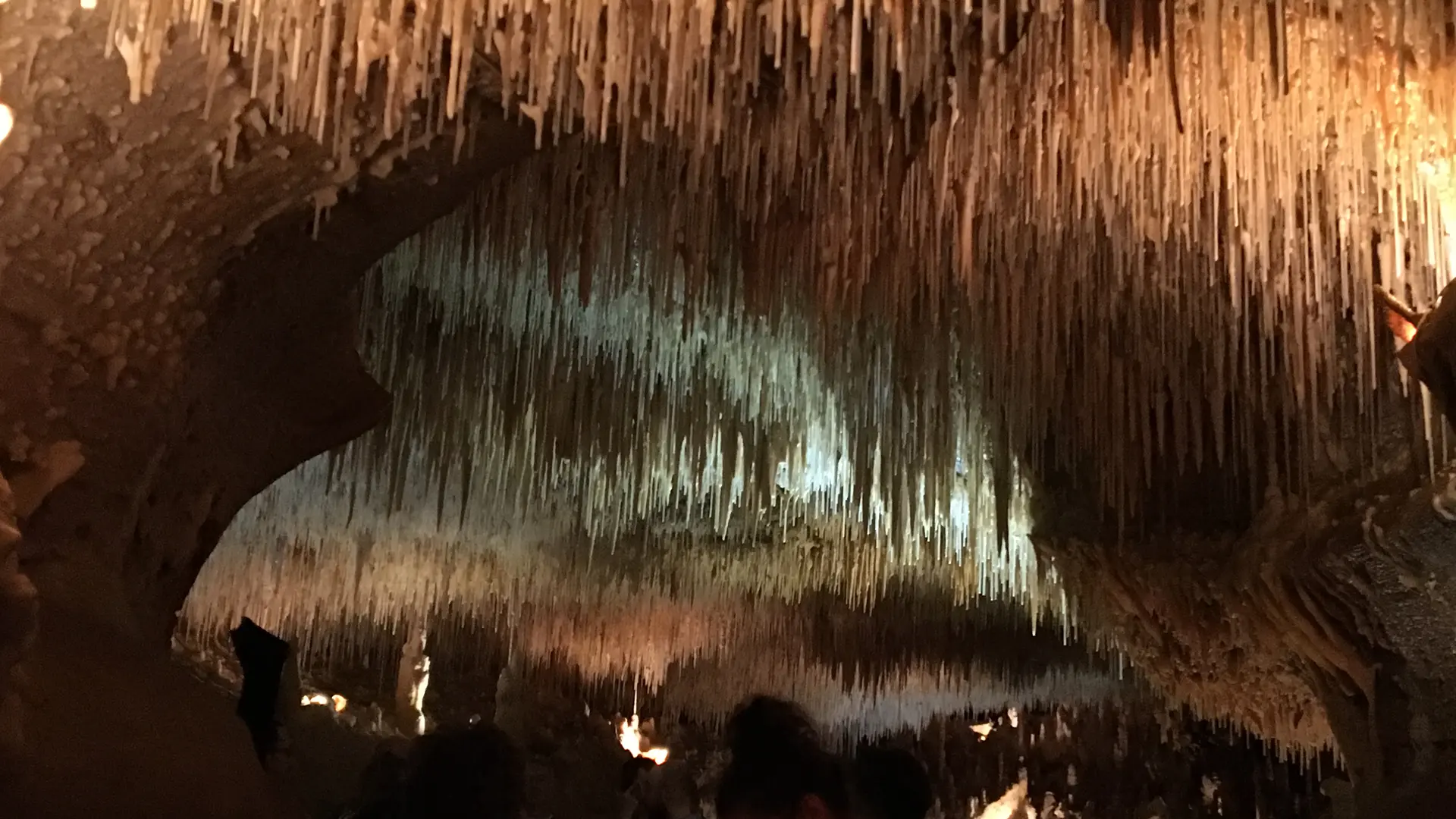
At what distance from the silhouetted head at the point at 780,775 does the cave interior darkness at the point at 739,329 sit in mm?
1078

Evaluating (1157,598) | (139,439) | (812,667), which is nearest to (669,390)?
(1157,598)

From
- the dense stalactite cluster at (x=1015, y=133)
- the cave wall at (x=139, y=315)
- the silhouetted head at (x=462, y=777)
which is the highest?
the dense stalactite cluster at (x=1015, y=133)

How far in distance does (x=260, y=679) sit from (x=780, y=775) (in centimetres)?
235

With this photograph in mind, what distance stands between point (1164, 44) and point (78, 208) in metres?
2.36

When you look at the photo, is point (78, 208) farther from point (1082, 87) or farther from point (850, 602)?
point (850, 602)

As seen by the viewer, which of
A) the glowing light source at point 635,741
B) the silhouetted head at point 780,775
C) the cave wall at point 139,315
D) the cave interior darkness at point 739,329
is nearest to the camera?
the silhouetted head at point 780,775

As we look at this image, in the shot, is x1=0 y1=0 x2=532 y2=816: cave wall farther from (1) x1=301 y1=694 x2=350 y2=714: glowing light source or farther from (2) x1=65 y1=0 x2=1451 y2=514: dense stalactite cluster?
(1) x1=301 y1=694 x2=350 y2=714: glowing light source

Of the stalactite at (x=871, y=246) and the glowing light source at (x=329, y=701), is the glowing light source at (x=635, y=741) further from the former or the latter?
the stalactite at (x=871, y=246)

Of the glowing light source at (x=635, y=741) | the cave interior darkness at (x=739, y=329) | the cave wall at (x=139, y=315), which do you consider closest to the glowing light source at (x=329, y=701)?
the cave interior darkness at (x=739, y=329)

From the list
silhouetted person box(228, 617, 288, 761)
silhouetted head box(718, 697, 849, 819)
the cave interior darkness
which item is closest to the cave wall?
the cave interior darkness

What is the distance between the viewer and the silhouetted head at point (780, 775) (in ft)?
6.41

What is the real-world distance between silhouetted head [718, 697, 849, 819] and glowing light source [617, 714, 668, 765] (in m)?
9.77

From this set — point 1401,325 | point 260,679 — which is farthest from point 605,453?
point 1401,325

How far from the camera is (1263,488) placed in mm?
4734
